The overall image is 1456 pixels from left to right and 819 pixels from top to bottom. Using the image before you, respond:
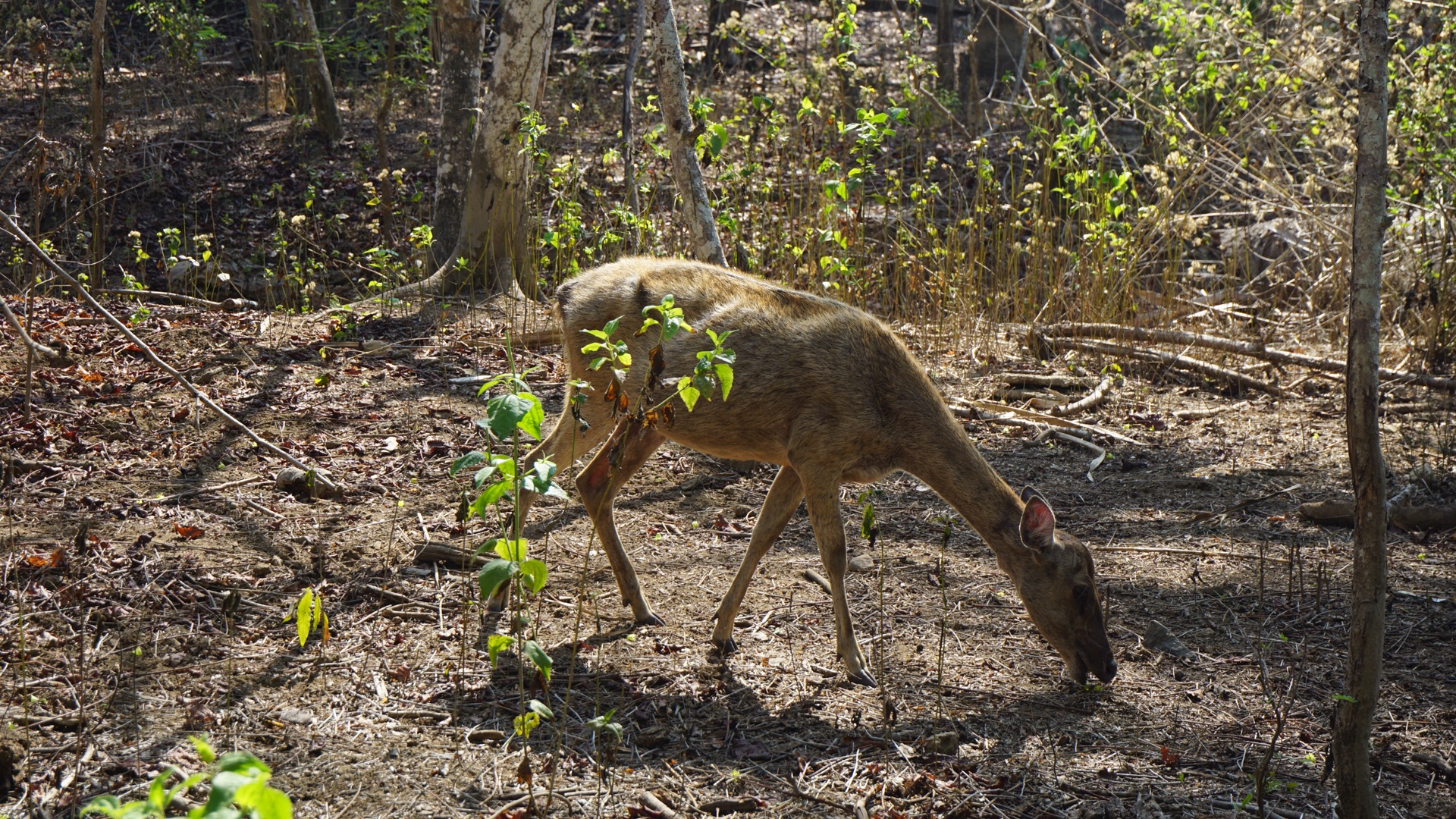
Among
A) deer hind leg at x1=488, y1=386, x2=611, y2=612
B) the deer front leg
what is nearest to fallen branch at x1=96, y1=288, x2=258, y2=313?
deer hind leg at x1=488, y1=386, x2=611, y2=612

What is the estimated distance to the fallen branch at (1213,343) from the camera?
28.5 ft

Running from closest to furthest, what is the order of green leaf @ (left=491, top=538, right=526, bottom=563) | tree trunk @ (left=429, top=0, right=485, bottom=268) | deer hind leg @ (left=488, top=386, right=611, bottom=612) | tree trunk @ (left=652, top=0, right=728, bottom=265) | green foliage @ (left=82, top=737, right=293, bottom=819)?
green foliage @ (left=82, top=737, right=293, bottom=819) < green leaf @ (left=491, top=538, right=526, bottom=563) < deer hind leg @ (left=488, top=386, right=611, bottom=612) < tree trunk @ (left=652, top=0, right=728, bottom=265) < tree trunk @ (left=429, top=0, right=485, bottom=268)

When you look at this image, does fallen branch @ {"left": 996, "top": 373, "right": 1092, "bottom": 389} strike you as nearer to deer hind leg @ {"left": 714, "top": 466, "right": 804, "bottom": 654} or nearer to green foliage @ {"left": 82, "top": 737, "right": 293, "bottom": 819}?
deer hind leg @ {"left": 714, "top": 466, "right": 804, "bottom": 654}

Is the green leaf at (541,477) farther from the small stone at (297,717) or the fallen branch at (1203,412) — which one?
the fallen branch at (1203,412)

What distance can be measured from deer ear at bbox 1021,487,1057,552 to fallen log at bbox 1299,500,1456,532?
7.73 feet

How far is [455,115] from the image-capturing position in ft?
35.0

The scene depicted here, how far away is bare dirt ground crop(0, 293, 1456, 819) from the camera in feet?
13.2

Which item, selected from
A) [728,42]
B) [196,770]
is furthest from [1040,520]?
[728,42]

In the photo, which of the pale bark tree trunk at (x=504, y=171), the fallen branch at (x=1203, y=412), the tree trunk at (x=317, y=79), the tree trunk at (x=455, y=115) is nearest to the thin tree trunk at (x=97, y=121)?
the pale bark tree trunk at (x=504, y=171)

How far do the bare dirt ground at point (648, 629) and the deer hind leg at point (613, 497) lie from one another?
0.14 m

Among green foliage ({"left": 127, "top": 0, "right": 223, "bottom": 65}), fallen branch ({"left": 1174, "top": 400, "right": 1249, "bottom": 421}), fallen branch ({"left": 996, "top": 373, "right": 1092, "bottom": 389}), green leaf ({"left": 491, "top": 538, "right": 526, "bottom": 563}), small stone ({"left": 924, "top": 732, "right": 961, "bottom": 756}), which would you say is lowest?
small stone ({"left": 924, "top": 732, "right": 961, "bottom": 756})

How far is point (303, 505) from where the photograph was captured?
614 cm

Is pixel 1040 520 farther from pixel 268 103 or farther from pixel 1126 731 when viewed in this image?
pixel 268 103

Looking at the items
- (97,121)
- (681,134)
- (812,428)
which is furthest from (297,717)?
(97,121)
